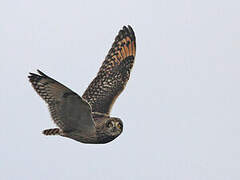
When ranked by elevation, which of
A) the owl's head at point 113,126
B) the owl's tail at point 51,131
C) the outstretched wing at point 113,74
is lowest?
the owl's tail at point 51,131

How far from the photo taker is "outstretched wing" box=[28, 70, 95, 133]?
11.6 m

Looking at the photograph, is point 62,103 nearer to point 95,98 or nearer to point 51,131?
point 51,131

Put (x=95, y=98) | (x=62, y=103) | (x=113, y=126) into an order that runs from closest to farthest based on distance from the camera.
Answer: (x=62, y=103) < (x=113, y=126) < (x=95, y=98)

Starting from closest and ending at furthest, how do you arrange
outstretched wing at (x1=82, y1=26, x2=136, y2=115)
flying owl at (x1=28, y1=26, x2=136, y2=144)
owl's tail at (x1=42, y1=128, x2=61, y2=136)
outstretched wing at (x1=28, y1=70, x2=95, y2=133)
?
outstretched wing at (x1=28, y1=70, x2=95, y2=133), flying owl at (x1=28, y1=26, x2=136, y2=144), owl's tail at (x1=42, y1=128, x2=61, y2=136), outstretched wing at (x1=82, y1=26, x2=136, y2=115)

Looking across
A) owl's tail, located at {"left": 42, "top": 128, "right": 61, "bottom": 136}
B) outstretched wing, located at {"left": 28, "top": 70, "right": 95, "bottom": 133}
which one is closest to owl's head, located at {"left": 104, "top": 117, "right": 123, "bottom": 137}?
outstretched wing, located at {"left": 28, "top": 70, "right": 95, "bottom": 133}

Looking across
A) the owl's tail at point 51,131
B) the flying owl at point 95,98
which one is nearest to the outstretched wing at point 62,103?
the flying owl at point 95,98

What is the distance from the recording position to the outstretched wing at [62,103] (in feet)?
37.9

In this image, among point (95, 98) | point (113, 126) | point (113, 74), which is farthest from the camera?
point (113, 74)

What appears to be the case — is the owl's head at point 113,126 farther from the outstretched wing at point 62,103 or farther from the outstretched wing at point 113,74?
the outstretched wing at point 113,74

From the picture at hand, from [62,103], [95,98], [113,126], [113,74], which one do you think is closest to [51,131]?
[113,126]

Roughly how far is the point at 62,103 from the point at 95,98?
2.98m

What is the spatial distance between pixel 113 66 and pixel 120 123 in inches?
129

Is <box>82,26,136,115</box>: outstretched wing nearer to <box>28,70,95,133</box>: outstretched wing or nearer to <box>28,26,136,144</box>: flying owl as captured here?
<box>28,26,136,144</box>: flying owl

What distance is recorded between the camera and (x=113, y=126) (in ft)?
43.4
